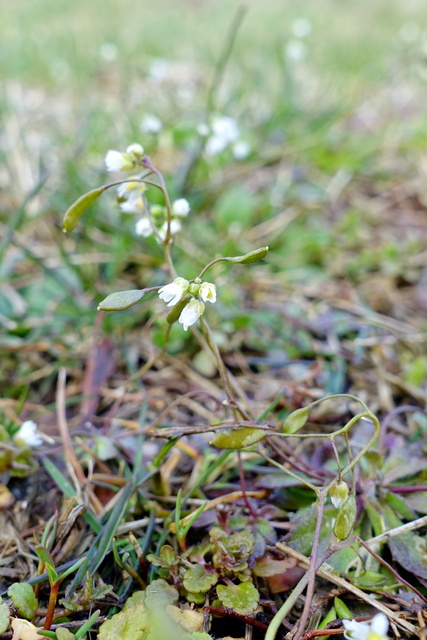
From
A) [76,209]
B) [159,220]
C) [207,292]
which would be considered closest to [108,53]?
[159,220]

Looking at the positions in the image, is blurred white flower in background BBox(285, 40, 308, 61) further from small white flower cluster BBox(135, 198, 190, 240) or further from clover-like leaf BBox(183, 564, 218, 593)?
clover-like leaf BBox(183, 564, 218, 593)

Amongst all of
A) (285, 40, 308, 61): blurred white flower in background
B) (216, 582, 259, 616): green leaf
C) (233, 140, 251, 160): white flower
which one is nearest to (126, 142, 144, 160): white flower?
(216, 582, 259, 616): green leaf

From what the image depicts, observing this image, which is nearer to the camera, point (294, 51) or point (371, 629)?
point (371, 629)

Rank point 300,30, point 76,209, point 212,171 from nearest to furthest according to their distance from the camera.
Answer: point 76,209, point 212,171, point 300,30

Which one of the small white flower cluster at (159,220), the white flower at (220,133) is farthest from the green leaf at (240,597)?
the white flower at (220,133)

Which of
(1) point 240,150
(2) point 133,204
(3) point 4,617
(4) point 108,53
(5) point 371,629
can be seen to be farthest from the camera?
(4) point 108,53

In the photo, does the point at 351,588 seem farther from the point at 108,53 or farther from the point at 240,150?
the point at 108,53

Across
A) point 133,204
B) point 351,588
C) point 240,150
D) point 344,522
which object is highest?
point 133,204

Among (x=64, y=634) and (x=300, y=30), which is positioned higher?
(x=300, y=30)
